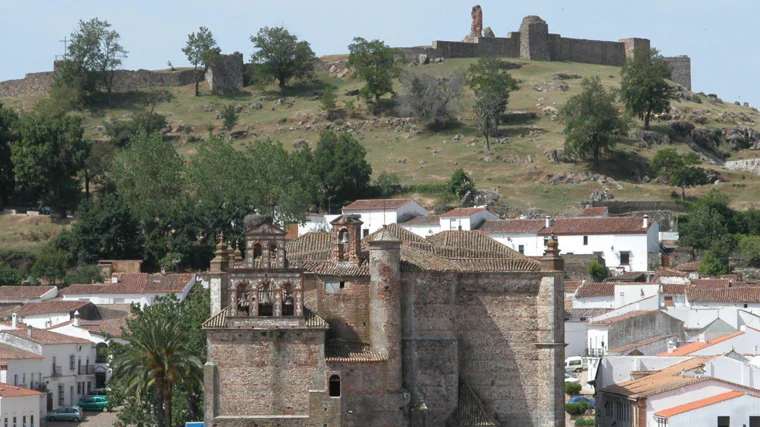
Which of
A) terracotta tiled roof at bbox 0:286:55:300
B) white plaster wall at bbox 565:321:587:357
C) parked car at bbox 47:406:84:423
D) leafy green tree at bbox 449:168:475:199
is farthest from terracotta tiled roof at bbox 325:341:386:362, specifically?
leafy green tree at bbox 449:168:475:199

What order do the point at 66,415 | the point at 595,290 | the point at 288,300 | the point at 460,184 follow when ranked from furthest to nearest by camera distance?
the point at 460,184
the point at 595,290
the point at 66,415
the point at 288,300

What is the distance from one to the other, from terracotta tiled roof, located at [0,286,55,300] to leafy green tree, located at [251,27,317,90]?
6260cm

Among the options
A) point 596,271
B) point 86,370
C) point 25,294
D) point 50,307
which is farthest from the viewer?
point 596,271

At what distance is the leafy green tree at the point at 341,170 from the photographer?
111 meters

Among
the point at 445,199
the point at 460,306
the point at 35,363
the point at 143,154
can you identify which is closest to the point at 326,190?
the point at 445,199

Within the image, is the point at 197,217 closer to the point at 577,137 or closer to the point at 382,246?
the point at 577,137

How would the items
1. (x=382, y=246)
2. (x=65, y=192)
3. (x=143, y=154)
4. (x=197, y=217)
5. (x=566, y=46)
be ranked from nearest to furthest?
(x=382, y=246)
(x=197, y=217)
(x=143, y=154)
(x=65, y=192)
(x=566, y=46)

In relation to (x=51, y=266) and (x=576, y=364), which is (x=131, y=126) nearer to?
(x=51, y=266)

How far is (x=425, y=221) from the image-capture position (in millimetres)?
96812

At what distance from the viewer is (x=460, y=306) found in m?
54.1

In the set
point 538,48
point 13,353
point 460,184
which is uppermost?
point 538,48

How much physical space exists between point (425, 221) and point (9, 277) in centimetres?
2562

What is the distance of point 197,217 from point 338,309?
4358 centimetres

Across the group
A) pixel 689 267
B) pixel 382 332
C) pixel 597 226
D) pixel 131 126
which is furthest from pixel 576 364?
pixel 131 126
